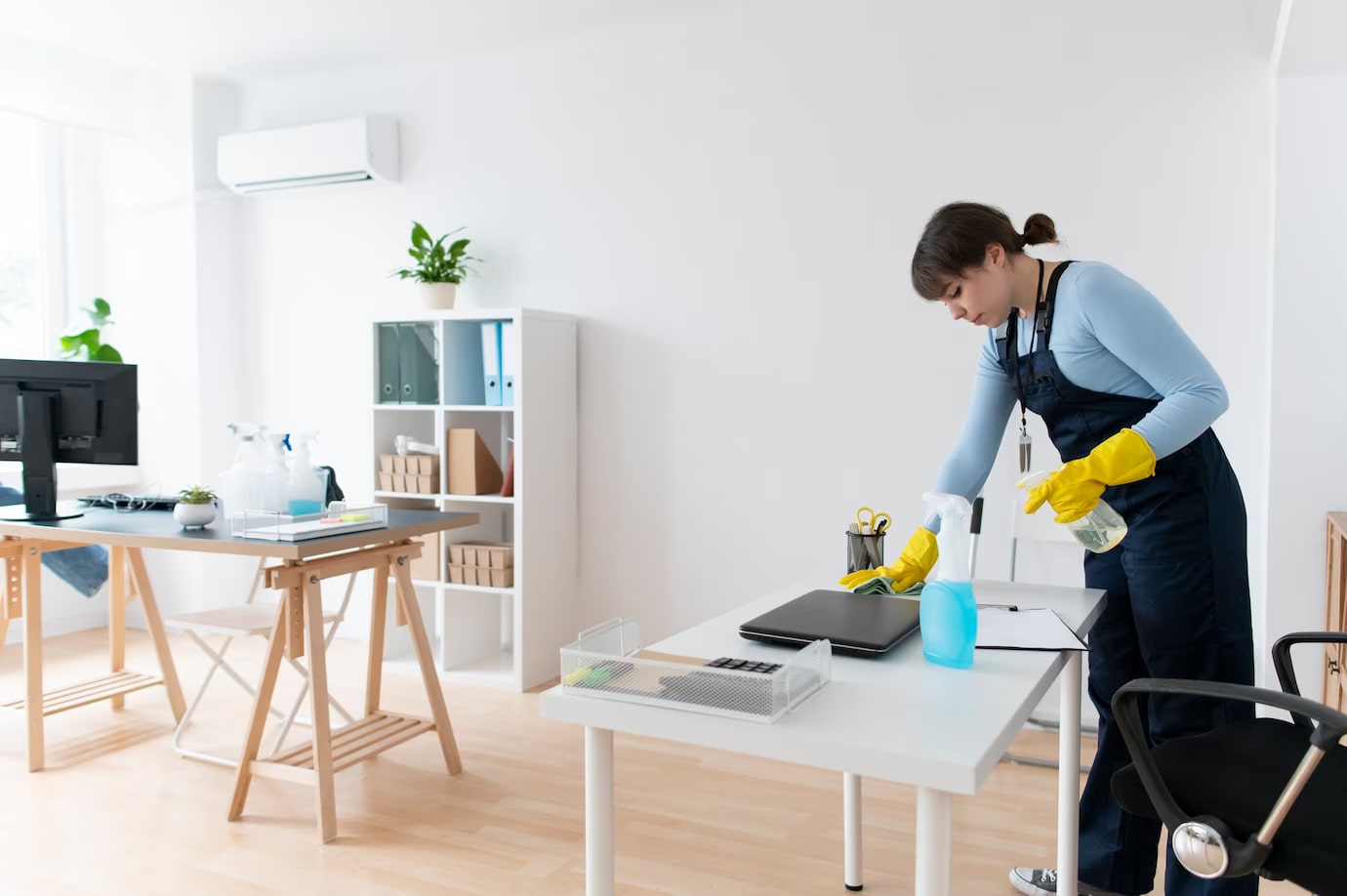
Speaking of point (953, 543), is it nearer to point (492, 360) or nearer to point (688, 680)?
point (688, 680)

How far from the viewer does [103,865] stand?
2.52 meters

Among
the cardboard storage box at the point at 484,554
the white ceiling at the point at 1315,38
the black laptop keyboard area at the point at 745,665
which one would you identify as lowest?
the cardboard storage box at the point at 484,554

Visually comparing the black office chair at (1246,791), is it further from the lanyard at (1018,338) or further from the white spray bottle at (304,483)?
the white spray bottle at (304,483)

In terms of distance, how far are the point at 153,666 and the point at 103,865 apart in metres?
2.01

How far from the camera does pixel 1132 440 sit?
5.66 feet

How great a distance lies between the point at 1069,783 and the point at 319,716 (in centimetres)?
190

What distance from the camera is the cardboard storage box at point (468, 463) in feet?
13.5

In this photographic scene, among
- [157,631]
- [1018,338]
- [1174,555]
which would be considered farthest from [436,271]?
[1174,555]

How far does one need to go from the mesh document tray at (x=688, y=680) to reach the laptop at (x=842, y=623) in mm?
135

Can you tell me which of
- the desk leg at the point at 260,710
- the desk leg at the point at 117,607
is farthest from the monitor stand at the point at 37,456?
the desk leg at the point at 260,710

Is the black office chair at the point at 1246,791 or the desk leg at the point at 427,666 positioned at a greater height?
the black office chair at the point at 1246,791

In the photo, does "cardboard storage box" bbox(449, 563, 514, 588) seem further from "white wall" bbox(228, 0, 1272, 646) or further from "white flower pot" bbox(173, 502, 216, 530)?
"white flower pot" bbox(173, 502, 216, 530)

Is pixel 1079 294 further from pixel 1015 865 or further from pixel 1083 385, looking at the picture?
pixel 1015 865

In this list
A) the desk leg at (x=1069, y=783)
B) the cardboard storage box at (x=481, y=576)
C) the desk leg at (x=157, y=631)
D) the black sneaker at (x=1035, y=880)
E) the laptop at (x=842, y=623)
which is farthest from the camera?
the cardboard storage box at (x=481, y=576)
